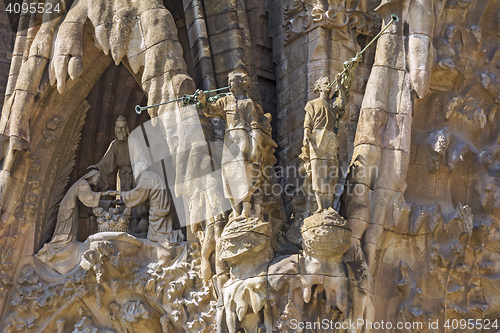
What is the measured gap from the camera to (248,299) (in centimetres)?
800

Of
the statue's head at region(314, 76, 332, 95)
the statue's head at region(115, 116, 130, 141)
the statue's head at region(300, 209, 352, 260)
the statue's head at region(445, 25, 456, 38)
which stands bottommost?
the statue's head at region(300, 209, 352, 260)

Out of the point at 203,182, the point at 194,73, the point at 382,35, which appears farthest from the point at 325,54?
the point at 203,182

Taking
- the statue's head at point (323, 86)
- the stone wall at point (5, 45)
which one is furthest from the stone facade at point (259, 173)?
the stone wall at point (5, 45)

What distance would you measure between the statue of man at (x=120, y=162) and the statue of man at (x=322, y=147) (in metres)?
2.52

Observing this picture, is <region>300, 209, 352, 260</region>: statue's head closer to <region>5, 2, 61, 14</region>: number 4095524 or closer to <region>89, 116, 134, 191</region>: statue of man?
<region>89, 116, 134, 191</region>: statue of man

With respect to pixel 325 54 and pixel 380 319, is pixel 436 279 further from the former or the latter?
pixel 325 54

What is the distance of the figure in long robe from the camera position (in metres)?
9.66

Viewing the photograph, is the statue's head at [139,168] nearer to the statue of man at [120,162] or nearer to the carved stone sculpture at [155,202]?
the carved stone sculpture at [155,202]

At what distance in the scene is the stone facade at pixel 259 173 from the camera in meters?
8.20

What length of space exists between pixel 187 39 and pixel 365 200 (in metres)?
3.41

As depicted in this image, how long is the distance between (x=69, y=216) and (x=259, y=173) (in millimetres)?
2447

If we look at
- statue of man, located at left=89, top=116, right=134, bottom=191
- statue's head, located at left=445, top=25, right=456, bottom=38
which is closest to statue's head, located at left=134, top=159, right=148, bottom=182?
statue of man, located at left=89, top=116, right=134, bottom=191

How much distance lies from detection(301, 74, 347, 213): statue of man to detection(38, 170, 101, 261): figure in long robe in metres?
2.57

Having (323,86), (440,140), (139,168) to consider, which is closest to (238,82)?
(323,86)
